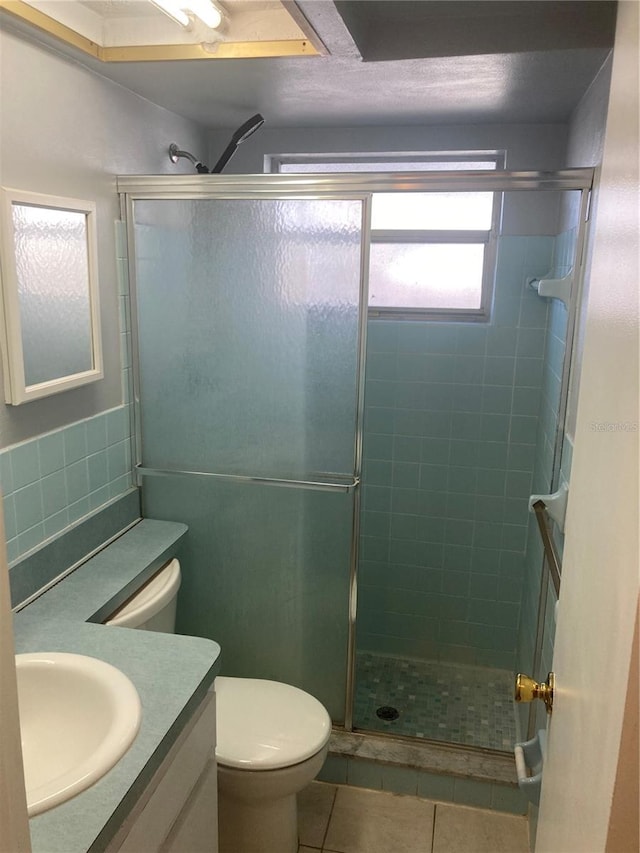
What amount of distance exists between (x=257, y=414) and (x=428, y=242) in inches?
45.7

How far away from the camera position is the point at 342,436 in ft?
6.86

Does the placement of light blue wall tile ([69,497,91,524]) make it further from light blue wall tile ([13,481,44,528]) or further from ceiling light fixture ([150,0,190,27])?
ceiling light fixture ([150,0,190,27])

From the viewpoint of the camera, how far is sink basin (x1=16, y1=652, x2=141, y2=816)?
49.0 inches

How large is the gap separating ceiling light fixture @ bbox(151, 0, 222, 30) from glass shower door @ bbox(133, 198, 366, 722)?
516 millimetres

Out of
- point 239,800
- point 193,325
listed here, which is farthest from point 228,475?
point 239,800

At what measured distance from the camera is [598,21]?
5.24 ft

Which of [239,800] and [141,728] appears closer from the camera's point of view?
[141,728]

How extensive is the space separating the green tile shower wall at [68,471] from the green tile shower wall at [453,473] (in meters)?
1.05

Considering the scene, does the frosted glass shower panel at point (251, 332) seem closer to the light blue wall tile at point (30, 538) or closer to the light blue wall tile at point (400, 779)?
the light blue wall tile at point (30, 538)

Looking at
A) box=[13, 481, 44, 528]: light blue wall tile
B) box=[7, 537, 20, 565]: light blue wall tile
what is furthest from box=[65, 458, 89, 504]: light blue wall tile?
box=[7, 537, 20, 565]: light blue wall tile

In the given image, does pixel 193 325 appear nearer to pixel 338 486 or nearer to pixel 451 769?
pixel 338 486

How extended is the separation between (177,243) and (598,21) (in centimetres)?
131

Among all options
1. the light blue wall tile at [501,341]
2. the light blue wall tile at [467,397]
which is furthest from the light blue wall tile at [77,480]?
→ the light blue wall tile at [501,341]

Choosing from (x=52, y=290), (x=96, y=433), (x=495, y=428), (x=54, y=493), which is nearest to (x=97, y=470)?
(x=96, y=433)
